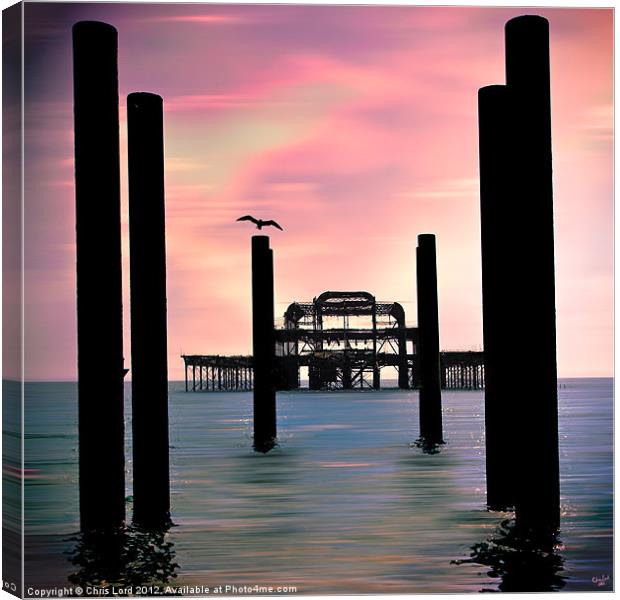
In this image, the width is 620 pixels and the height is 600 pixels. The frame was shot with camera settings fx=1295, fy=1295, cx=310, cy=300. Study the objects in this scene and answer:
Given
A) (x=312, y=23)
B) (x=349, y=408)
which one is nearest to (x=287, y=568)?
(x=312, y=23)

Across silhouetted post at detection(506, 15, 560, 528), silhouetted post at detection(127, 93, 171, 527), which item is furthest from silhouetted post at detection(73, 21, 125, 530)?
silhouetted post at detection(506, 15, 560, 528)

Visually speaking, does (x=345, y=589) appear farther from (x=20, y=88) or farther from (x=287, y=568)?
(x=20, y=88)

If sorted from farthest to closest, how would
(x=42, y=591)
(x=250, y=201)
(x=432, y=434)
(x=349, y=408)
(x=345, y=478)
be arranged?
(x=349, y=408), (x=250, y=201), (x=432, y=434), (x=345, y=478), (x=42, y=591)

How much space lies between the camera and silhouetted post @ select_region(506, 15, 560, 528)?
33.2 feet

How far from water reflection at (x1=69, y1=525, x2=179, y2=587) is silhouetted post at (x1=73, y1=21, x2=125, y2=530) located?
0.75 ft

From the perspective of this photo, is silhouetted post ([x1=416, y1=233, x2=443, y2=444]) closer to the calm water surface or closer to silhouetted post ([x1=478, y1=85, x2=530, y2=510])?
the calm water surface

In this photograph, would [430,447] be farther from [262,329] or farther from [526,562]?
[526,562]

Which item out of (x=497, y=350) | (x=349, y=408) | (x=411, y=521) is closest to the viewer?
(x=497, y=350)

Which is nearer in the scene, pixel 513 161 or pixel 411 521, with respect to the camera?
pixel 513 161

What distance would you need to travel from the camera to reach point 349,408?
5606cm

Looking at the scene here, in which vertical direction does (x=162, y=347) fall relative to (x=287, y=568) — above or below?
above

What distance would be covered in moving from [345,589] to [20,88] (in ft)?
15.4

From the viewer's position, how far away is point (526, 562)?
10.5 m
